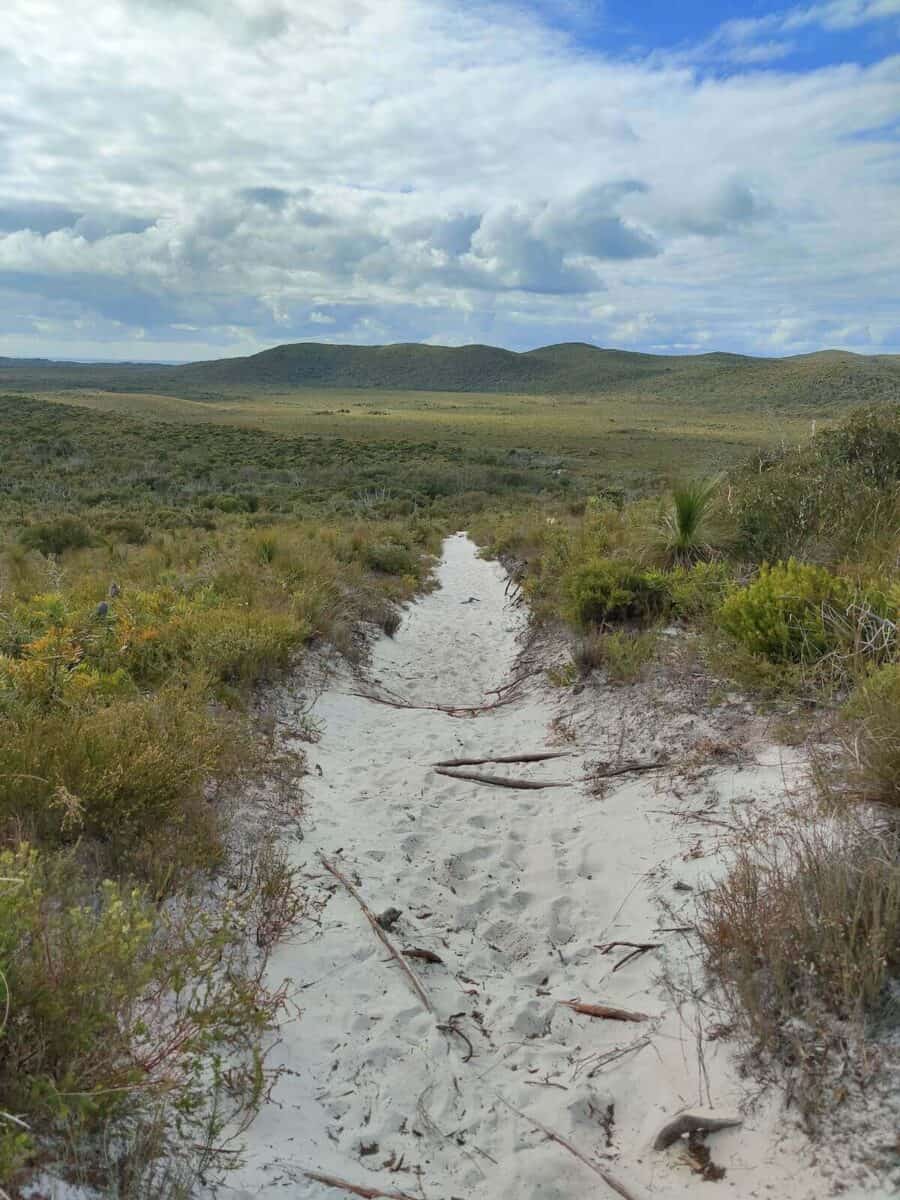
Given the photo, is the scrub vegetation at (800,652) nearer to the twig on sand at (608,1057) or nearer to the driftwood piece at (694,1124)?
the driftwood piece at (694,1124)

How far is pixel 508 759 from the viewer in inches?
243

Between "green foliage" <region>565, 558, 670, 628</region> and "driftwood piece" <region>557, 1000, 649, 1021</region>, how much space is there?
466cm

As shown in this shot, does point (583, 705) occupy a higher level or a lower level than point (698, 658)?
lower

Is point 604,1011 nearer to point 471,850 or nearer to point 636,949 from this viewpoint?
point 636,949

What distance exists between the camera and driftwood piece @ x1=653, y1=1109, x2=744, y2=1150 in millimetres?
2574

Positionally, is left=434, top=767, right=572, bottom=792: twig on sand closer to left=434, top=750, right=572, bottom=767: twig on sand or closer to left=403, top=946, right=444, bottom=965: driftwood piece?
left=434, top=750, right=572, bottom=767: twig on sand

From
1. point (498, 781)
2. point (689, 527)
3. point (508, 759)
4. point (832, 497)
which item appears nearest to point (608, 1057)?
point (498, 781)

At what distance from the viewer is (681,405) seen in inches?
4402

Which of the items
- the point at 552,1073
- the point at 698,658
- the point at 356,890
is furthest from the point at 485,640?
the point at 552,1073

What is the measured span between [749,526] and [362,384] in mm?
186288

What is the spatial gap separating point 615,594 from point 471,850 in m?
3.67

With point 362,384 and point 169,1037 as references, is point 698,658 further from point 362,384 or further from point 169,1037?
point 362,384

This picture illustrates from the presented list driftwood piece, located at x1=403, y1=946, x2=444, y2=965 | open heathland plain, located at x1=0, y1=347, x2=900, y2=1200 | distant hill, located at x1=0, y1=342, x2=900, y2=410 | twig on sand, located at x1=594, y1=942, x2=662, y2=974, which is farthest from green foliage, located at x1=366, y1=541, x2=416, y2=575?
distant hill, located at x1=0, y1=342, x2=900, y2=410

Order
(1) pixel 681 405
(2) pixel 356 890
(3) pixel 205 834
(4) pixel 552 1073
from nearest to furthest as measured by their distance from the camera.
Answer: (4) pixel 552 1073 < (3) pixel 205 834 < (2) pixel 356 890 < (1) pixel 681 405
